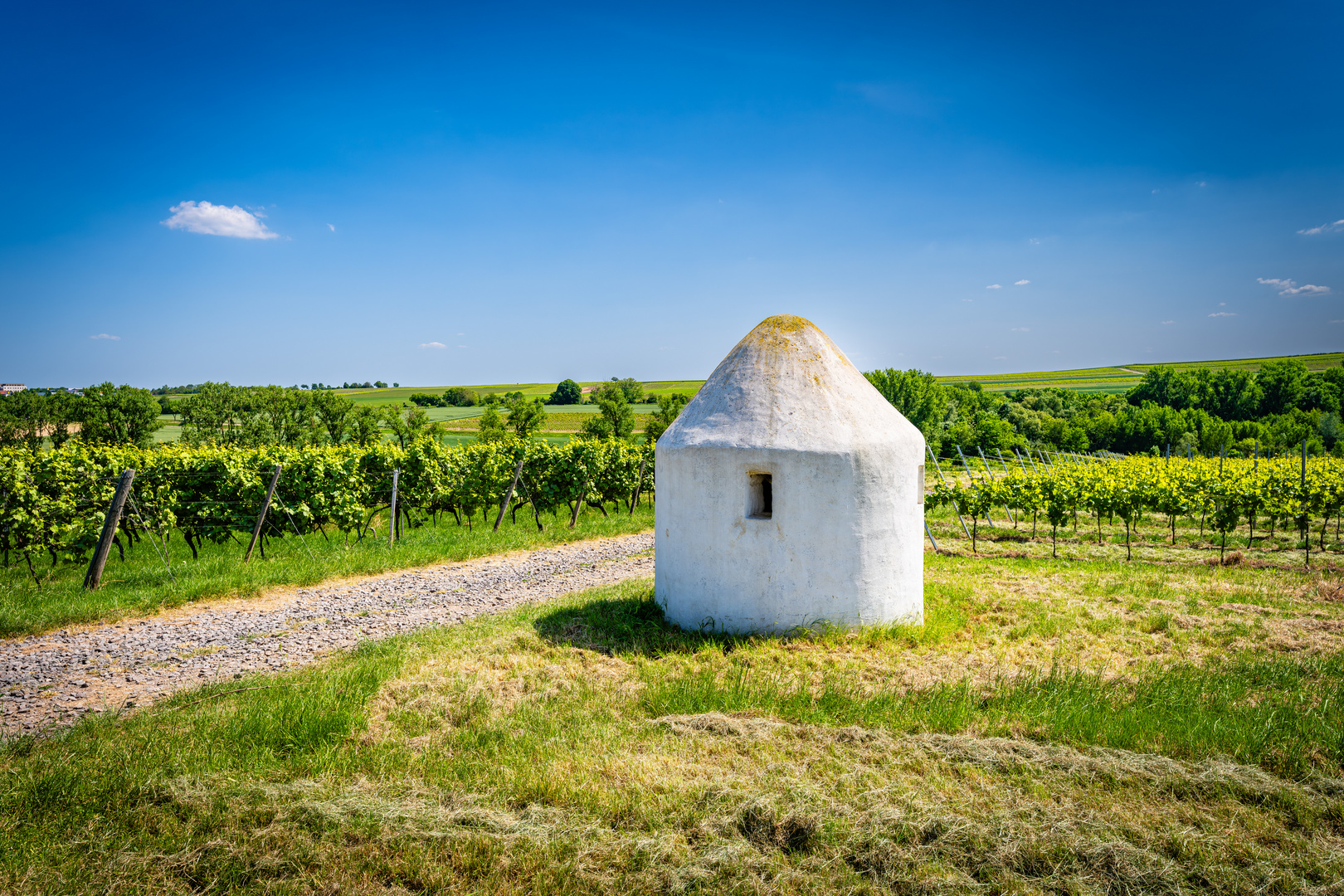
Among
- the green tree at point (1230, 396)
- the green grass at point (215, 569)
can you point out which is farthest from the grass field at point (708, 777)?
the green tree at point (1230, 396)

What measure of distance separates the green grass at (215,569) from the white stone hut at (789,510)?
647 centimetres

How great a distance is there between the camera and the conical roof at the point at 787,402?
7879 mm

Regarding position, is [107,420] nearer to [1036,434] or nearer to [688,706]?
[688,706]

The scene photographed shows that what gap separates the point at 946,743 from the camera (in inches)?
208

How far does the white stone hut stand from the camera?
7707mm

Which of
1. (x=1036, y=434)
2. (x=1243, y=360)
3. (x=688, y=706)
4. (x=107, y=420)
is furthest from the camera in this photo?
(x=1243, y=360)

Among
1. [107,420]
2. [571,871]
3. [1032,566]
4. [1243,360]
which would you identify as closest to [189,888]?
[571,871]

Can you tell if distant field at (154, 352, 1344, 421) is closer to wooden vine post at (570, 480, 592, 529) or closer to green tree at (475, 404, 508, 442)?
green tree at (475, 404, 508, 442)

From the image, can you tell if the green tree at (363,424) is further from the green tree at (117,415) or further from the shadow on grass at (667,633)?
the shadow on grass at (667,633)

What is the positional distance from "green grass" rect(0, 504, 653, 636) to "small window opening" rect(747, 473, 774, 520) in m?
7.27

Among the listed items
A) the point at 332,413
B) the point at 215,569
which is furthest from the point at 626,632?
the point at 332,413

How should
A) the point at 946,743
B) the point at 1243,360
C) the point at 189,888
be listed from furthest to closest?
the point at 1243,360
the point at 946,743
the point at 189,888

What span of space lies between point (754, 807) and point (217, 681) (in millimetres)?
5581

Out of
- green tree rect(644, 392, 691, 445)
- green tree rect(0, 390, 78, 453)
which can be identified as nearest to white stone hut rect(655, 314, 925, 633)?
green tree rect(644, 392, 691, 445)
